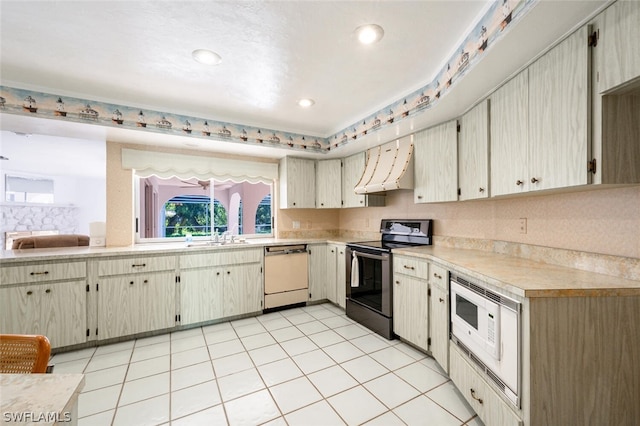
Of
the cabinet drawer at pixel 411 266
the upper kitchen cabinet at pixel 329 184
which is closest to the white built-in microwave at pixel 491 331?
the cabinet drawer at pixel 411 266

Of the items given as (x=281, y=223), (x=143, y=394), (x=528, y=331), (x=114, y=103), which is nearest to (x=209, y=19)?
(x=114, y=103)

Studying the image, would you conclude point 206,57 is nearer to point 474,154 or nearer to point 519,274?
point 474,154

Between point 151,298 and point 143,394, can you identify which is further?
point 151,298

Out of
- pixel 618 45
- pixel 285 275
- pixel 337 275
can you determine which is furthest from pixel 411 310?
pixel 618 45

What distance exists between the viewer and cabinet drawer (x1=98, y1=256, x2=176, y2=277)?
2801 millimetres

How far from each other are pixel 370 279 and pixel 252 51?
2560 mm

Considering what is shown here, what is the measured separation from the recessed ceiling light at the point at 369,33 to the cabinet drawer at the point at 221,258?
8.90ft

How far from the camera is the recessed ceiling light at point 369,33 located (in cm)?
176

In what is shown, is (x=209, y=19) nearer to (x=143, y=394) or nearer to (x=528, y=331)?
(x=528, y=331)

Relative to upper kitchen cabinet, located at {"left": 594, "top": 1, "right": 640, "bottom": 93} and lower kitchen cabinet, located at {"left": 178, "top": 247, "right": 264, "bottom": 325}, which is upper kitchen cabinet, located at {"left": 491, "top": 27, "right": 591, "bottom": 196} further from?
lower kitchen cabinet, located at {"left": 178, "top": 247, "right": 264, "bottom": 325}

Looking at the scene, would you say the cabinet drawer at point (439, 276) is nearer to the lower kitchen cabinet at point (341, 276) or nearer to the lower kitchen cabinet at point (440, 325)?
the lower kitchen cabinet at point (440, 325)

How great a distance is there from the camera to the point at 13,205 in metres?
5.91

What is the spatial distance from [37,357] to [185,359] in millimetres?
1798

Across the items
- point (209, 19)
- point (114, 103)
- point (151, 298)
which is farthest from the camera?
point (151, 298)
